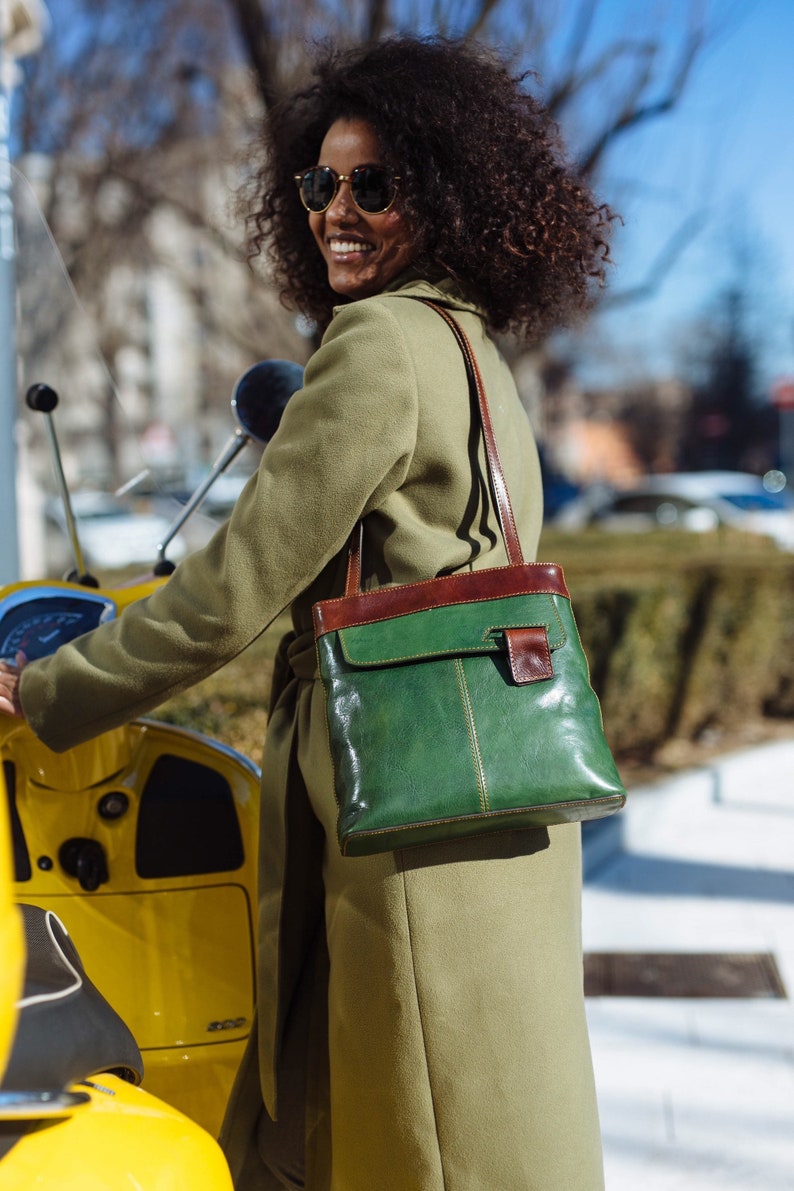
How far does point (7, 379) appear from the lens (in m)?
2.77

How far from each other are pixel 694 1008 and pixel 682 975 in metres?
0.28

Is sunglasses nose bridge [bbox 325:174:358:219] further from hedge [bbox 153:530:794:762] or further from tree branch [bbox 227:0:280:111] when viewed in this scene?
hedge [bbox 153:530:794:762]

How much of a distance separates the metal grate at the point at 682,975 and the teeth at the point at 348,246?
2700 millimetres

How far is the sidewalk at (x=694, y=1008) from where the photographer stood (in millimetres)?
2998

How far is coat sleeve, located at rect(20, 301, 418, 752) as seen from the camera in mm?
1643

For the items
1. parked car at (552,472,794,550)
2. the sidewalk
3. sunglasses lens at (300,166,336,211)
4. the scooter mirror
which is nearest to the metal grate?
the sidewalk

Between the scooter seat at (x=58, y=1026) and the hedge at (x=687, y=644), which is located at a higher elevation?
the scooter seat at (x=58, y=1026)

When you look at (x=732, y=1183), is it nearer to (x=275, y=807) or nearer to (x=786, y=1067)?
(x=786, y=1067)

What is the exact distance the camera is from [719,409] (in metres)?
50.0

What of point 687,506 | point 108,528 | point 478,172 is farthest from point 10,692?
point 687,506

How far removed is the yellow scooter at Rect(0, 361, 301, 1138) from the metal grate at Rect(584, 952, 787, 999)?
6.65 feet

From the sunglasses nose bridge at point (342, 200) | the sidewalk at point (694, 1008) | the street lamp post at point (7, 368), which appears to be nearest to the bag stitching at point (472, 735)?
the sunglasses nose bridge at point (342, 200)

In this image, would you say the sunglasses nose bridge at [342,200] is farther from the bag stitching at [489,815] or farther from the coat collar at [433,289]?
→ the bag stitching at [489,815]

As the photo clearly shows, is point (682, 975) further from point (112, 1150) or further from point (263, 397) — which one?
point (112, 1150)
